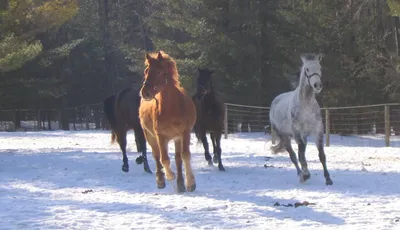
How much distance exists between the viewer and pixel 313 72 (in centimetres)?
858

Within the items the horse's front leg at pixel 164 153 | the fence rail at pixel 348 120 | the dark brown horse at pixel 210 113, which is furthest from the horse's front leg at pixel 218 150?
the fence rail at pixel 348 120

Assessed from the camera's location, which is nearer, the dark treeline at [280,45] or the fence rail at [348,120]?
the fence rail at [348,120]

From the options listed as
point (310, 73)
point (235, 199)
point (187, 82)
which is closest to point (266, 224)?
point (235, 199)

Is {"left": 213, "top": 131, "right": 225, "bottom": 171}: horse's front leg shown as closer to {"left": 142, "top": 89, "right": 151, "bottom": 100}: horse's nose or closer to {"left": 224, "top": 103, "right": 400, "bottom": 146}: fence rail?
{"left": 142, "top": 89, "right": 151, "bottom": 100}: horse's nose

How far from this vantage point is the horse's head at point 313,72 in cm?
843

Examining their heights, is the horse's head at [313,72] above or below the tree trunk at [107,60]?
below

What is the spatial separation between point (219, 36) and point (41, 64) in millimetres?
11795

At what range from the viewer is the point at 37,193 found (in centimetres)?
820

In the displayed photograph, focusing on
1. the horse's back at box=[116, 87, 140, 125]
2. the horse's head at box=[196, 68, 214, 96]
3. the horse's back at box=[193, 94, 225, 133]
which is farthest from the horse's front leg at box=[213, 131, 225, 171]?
the horse's back at box=[116, 87, 140, 125]

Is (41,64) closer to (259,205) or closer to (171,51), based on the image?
(171,51)

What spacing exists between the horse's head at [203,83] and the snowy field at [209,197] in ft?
4.85

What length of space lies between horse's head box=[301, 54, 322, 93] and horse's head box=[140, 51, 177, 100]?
2.14 m

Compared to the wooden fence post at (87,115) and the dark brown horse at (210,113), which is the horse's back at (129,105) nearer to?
the dark brown horse at (210,113)

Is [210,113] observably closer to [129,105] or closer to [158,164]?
[129,105]
